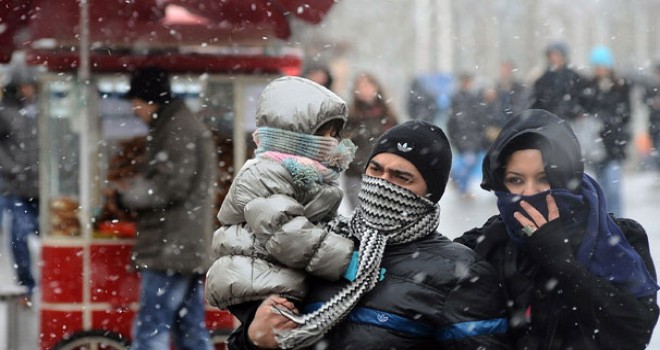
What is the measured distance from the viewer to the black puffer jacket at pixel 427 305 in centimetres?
312

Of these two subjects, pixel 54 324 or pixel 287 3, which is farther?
pixel 54 324

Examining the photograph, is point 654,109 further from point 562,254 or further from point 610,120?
point 562,254

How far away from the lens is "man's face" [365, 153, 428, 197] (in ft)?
10.6

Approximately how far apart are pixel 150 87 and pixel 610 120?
19.7 feet

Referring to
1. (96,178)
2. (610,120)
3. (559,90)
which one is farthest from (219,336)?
(610,120)

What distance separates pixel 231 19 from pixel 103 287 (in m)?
1.64

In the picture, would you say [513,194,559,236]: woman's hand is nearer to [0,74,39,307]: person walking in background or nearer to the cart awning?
the cart awning

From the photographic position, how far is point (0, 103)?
10203 mm

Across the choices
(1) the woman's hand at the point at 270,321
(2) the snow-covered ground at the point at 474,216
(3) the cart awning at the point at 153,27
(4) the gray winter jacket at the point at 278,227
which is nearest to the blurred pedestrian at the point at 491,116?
(2) the snow-covered ground at the point at 474,216

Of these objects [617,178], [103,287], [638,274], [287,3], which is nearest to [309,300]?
[638,274]

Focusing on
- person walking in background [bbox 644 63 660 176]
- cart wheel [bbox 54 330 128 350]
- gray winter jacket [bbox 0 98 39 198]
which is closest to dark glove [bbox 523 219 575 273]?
cart wheel [bbox 54 330 128 350]

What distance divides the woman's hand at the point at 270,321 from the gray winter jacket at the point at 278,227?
2 cm

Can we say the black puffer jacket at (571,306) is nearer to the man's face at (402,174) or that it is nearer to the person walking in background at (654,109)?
the man's face at (402,174)

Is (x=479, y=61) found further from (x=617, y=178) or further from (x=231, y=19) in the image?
(x=231, y=19)
